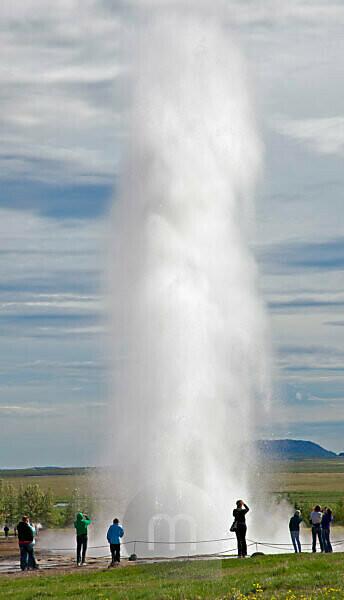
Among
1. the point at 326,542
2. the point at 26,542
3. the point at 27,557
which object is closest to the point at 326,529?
the point at 326,542

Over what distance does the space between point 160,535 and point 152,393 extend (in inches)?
224

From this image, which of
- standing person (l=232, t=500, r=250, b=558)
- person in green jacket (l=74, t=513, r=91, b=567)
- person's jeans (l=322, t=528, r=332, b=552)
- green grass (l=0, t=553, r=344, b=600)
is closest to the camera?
green grass (l=0, t=553, r=344, b=600)

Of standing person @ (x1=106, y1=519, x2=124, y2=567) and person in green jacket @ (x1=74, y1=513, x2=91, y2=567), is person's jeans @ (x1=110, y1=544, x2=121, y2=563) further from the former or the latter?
person in green jacket @ (x1=74, y1=513, x2=91, y2=567)

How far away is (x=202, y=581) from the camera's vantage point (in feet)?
80.7

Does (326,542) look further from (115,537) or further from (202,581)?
(202,581)

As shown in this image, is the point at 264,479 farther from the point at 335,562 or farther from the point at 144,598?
the point at 144,598

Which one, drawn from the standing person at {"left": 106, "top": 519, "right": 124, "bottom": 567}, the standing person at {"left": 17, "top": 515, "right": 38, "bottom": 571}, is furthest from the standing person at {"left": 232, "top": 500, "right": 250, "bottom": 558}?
the standing person at {"left": 17, "top": 515, "right": 38, "bottom": 571}

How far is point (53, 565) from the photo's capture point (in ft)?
101

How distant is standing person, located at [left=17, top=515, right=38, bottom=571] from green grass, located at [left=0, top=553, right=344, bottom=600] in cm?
102

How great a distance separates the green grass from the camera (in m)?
21.9

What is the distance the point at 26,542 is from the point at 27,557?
44.6 inches

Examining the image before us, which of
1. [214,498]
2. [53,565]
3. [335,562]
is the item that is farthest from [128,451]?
[335,562]

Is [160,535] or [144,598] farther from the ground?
[160,535]

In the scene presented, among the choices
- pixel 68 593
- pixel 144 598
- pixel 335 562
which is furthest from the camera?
pixel 335 562
